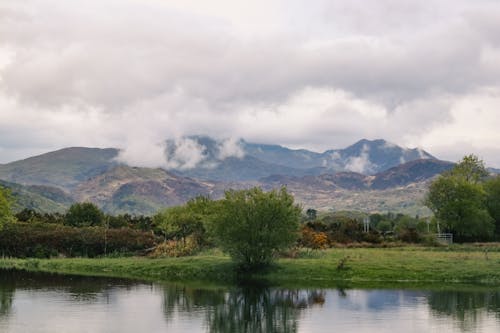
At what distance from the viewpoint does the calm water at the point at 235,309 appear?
169 feet

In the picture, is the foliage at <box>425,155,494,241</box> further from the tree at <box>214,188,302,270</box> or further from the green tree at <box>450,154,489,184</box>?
the tree at <box>214,188,302,270</box>

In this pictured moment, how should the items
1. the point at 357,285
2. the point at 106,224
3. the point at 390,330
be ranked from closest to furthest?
the point at 390,330 < the point at 357,285 < the point at 106,224

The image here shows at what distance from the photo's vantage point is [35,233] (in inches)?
4579

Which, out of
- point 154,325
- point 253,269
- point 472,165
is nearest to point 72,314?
point 154,325

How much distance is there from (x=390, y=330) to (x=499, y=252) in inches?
2218

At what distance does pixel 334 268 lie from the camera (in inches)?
3300

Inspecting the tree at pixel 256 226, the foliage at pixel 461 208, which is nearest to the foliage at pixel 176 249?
the tree at pixel 256 226

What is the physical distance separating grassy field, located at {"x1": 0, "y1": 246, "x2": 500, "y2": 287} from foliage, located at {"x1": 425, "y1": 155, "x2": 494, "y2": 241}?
1757cm

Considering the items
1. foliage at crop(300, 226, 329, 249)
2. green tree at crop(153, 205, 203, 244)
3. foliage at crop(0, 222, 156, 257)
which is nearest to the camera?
foliage at crop(300, 226, 329, 249)

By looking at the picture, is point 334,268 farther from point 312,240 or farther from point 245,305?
point 245,305

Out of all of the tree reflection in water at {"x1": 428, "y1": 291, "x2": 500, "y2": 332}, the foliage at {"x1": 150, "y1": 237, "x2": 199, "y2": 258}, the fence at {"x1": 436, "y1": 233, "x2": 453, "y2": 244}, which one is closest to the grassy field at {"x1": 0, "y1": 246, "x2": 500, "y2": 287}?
the foliage at {"x1": 150, "y1": 237, "x2": 199, "y2": 258}

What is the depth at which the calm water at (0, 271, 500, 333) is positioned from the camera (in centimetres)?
5159

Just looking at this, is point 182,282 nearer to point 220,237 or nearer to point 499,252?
point 220,237

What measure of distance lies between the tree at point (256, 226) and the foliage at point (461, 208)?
162 feet
